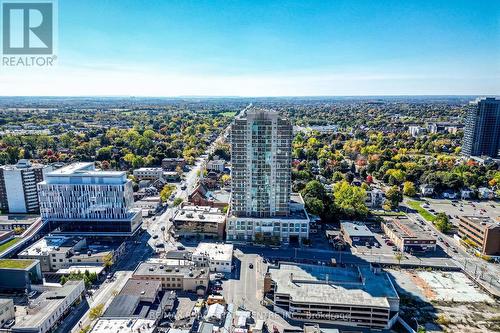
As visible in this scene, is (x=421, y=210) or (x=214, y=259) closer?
(x=214, y=259)

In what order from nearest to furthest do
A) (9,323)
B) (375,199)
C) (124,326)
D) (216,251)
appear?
(124,326)
(9,323)
(216,251)
(375,199)

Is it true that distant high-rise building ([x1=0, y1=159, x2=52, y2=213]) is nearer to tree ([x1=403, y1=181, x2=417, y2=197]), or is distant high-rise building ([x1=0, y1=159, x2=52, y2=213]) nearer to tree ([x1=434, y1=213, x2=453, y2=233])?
tree ([x1=434, y1=213, x2=453, y2=233])

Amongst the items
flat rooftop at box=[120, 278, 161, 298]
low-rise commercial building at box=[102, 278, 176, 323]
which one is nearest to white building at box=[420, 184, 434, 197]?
low-rise commercial building at box=[102, 278, 176, 323]

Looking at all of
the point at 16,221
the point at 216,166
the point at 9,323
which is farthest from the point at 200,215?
the point at 216,166

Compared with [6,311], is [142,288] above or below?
above

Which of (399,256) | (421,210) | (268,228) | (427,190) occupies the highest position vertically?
(427,190)

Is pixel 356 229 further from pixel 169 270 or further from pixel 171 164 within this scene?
pixel 171 164

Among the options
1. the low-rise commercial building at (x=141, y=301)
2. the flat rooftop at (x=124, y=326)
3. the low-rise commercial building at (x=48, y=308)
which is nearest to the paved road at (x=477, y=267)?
the low-rise commercial building at (x=141, y=301)
